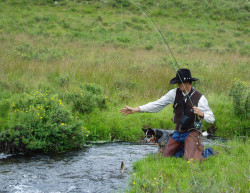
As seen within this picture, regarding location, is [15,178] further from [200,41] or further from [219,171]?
[200,41]

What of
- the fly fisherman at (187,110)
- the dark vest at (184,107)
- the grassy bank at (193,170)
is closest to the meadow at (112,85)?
the grassy bank at (193,170)

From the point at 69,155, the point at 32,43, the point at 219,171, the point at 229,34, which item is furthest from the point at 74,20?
the point at 219,171

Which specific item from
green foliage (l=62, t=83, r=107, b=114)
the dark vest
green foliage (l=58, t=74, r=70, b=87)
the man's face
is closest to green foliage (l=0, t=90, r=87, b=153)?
green foliage (l=62, t=83, r=107, b=114)

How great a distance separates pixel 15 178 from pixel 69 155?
156cm

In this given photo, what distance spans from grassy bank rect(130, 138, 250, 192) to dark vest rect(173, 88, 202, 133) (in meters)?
0.60

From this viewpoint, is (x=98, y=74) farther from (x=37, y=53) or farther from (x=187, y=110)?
(x=187, y=110)

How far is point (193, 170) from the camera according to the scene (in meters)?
4.38

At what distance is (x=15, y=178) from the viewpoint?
544cm

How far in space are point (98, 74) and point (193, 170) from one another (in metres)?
7.60

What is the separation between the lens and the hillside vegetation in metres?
7.36

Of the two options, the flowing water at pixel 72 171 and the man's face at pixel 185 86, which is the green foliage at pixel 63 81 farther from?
the man's face at pixel 185 86

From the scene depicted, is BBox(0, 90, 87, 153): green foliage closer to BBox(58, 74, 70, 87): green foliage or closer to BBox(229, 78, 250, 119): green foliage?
BBox(58, 74, 70, 87): green foliage

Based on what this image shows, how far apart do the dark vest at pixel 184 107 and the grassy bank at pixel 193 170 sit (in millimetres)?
597

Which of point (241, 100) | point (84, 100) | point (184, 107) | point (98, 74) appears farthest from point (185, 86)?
point (98, 74)
